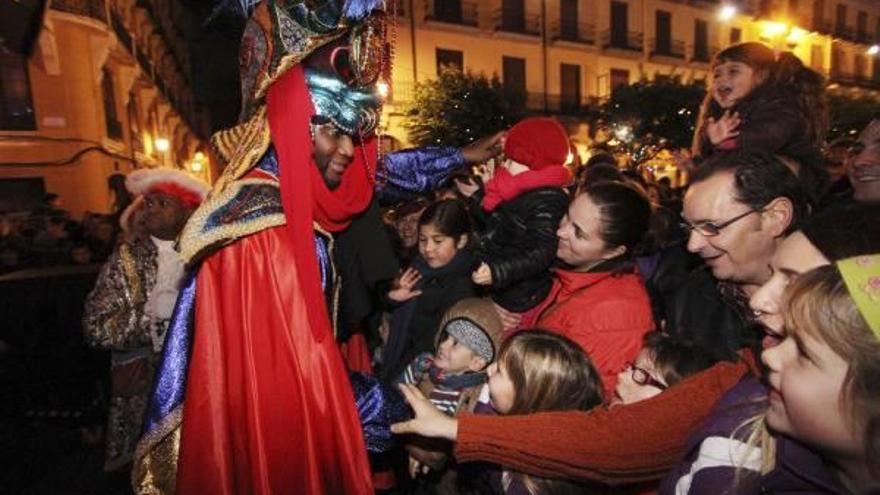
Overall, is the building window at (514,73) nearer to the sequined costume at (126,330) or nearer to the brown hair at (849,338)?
the sequined costume at (126,330)

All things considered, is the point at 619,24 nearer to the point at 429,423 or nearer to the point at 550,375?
the point at 550,375

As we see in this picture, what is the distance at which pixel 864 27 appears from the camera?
130 feet

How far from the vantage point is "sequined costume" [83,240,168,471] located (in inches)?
140

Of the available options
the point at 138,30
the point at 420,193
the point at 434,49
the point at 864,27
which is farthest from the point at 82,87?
the point at 864,27

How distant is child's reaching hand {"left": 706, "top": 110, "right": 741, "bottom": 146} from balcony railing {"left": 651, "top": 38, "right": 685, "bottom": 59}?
3041 cm

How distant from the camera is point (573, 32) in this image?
92.0 ft

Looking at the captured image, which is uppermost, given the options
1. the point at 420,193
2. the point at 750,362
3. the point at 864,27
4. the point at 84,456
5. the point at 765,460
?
the point at 864,27

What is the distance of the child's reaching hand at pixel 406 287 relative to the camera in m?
3.36

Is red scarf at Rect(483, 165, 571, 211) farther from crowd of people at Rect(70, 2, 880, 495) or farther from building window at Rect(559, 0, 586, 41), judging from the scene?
building window at Rect(559, 0, 586, 41)

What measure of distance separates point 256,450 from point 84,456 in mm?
3910

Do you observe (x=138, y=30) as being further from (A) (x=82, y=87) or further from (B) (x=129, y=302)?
(B) (x=129, y=302)

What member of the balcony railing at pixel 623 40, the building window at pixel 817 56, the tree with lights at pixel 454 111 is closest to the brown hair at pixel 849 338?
the tree with lights at pixel 454 111

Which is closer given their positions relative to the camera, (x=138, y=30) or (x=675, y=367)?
(x=675, y=367)

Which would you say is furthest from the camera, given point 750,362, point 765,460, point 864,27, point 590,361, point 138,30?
point 864,27
